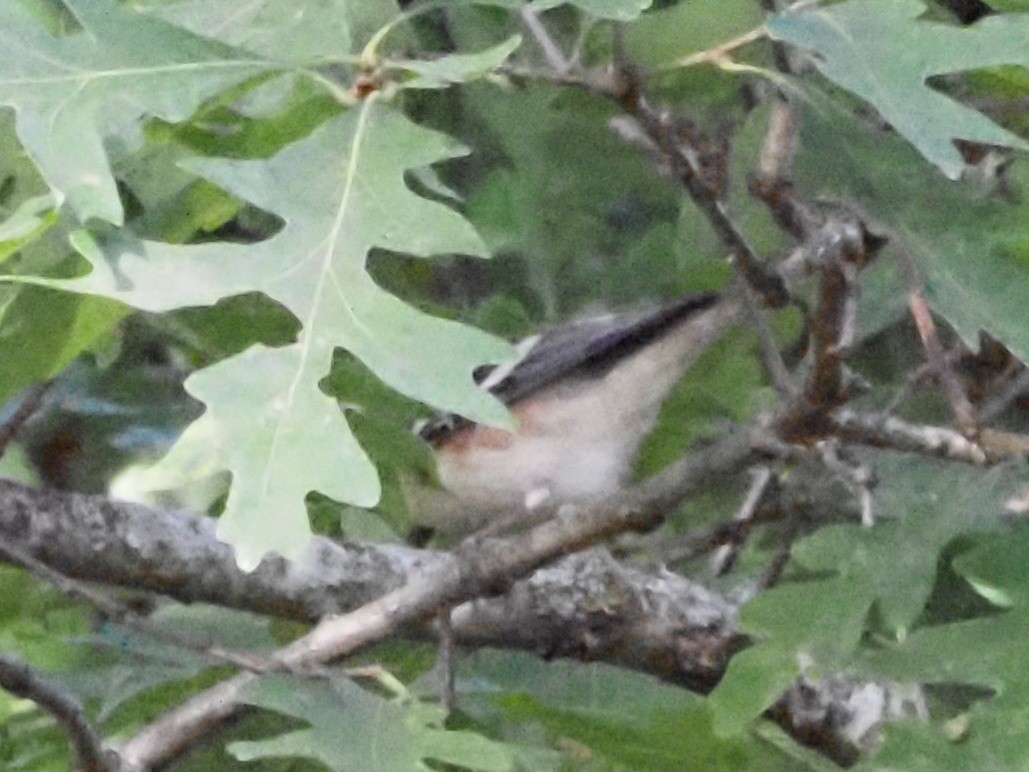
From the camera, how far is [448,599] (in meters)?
1.19

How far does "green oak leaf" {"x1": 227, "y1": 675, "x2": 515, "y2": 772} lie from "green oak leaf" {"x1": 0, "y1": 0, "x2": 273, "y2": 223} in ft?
1.24

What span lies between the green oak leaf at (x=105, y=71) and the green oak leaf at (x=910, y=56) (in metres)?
0.34

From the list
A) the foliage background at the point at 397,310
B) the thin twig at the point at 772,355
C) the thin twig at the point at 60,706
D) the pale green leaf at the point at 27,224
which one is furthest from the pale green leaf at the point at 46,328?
the thin twig at the point at 772,355

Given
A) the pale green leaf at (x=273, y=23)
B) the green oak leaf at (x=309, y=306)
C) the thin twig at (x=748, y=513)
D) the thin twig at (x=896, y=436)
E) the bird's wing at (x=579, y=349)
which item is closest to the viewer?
the green oak leaf at (x=309, y=306)

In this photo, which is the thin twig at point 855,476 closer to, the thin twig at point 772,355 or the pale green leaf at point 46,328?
the thin twig at point 772,355

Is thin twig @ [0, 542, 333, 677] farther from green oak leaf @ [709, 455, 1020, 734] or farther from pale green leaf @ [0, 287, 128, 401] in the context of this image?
green oak leaf @ [709, 455, 1020, 734]

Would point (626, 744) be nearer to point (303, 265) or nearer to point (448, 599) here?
point (448, 599)

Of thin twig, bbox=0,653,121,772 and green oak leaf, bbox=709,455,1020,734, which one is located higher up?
thin twig, bbox=0,653,121,772

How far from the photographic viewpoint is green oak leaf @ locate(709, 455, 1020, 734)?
1.08 meters

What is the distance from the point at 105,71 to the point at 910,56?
0.50 m

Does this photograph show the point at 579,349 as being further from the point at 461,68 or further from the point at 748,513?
the point at 461,68

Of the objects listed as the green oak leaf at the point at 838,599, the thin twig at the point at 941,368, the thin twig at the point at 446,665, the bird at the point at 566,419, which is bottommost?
the bird at the point at 566,419

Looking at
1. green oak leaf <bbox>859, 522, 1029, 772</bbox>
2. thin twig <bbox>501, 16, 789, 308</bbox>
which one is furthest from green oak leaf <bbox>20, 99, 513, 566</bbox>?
green oak leaf <bbox>859, 522, 1029, 772</bbox>

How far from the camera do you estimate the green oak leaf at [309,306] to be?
0.88 meters
